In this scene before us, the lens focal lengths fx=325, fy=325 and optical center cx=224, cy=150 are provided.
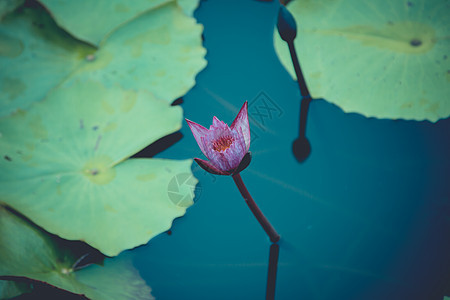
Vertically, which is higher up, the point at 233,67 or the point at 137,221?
the point at 233,67

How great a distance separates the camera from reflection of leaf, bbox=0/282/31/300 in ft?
3.98

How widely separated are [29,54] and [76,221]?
0.99m

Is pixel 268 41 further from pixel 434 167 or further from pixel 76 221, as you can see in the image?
pixel 76 221

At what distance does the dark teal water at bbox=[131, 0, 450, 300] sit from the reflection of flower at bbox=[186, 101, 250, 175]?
0.54 m

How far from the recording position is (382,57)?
5.06 ft

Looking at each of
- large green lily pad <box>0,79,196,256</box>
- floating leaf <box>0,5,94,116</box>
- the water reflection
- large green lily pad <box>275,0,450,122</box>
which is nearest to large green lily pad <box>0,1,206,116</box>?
floating leaf <box>0,5,94,116</box>

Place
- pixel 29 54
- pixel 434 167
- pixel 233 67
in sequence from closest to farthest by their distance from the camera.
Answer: pixel 434 167, pixel 29 54, pixel 233 67

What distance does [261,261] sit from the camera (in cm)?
138

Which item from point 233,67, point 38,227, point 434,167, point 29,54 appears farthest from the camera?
point 233,67

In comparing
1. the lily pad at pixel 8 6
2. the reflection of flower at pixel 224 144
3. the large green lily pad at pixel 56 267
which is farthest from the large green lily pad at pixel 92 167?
the lily pad at pixel 8 6

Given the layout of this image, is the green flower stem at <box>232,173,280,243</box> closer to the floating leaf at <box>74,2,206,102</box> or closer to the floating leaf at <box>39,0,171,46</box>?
the floating leaf at <box>74,2,206,102</box>

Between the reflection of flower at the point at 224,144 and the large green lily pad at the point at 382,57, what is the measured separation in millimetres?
683

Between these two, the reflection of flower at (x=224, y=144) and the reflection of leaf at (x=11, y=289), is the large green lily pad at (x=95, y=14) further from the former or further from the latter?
the reflection of leaf at (x=11, y=289)

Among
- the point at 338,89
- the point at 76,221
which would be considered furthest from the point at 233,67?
the point at 76,221
